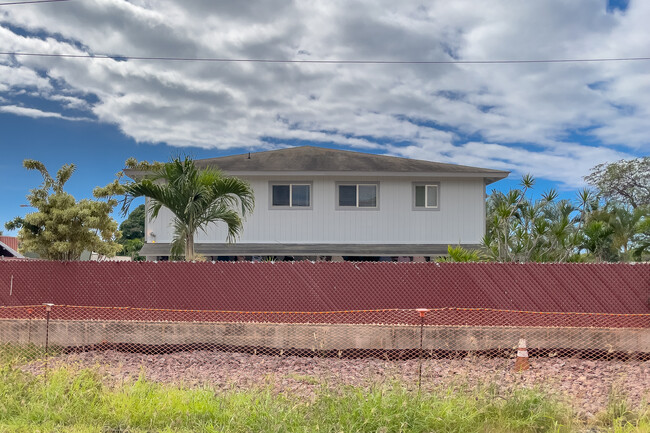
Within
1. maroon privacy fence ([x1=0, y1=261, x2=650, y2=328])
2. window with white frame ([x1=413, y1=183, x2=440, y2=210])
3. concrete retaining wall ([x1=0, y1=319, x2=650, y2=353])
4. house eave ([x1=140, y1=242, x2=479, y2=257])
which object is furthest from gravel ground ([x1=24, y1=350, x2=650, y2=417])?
window with white frame ([x1=413, y1=183, x2=440, y2=210])

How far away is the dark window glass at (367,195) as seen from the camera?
18906 millimetres

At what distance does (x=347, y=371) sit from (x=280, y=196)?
10.8 m

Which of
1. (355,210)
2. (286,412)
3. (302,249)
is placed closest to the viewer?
(286,412)

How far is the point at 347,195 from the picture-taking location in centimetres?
1891

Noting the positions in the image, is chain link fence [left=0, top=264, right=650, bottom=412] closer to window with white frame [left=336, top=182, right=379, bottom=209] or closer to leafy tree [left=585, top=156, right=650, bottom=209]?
window with white frame [left=336, top=182, right=379, bottom=209]

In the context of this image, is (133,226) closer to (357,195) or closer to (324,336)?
(357,195)

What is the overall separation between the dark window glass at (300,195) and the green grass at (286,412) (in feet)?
41.6

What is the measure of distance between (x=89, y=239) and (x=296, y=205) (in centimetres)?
684

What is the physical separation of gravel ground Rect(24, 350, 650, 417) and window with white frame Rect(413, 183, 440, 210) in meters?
9.82

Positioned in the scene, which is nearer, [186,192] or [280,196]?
[186,192]

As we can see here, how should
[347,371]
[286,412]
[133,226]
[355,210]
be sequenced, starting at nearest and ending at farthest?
[286,412] < [347,371] < [355,210] < [133,226]

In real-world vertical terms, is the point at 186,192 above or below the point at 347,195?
below

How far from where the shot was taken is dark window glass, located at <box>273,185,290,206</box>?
61.6ft

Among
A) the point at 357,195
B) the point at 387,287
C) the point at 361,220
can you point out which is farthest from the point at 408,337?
the point at 357,195
